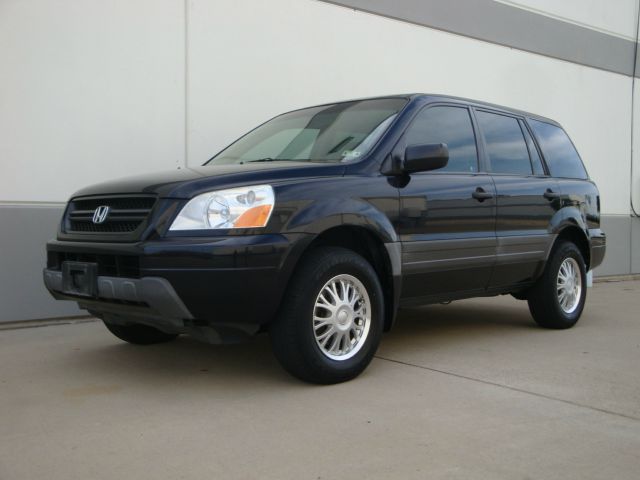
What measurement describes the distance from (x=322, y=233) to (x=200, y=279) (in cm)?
82

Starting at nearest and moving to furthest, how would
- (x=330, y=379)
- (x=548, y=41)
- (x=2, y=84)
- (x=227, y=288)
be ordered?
1. (x=227, y=288)
2. (x=330, y=379)
3. (x=2, y=84)
4. (x=548, y=41)

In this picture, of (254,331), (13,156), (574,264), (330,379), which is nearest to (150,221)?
(254,331)

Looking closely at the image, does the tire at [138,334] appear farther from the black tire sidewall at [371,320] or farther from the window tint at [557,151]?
the window tint at [557,151]

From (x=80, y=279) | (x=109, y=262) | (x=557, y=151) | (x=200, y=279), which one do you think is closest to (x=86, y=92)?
(x=80, y=279)

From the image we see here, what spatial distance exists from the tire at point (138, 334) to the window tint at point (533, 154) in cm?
329

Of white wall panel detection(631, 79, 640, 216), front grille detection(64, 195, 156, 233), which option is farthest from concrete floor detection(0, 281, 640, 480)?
white wall panel detection(631, 79, 640, 216)

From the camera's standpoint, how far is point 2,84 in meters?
5.74

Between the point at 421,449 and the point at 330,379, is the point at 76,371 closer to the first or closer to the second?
the point at 330,379

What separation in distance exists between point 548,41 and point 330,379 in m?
8.61

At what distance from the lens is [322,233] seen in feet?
12.9

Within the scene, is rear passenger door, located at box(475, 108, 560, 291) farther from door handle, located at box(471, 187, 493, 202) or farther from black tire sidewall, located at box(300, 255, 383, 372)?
black tire sidewall, located at box(300, 255, 383, 372)

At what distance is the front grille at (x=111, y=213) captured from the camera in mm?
3732

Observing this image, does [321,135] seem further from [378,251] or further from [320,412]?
[320,412]

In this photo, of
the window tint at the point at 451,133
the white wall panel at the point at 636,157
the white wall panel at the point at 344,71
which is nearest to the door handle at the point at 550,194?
the window tint at the point at 451,133
